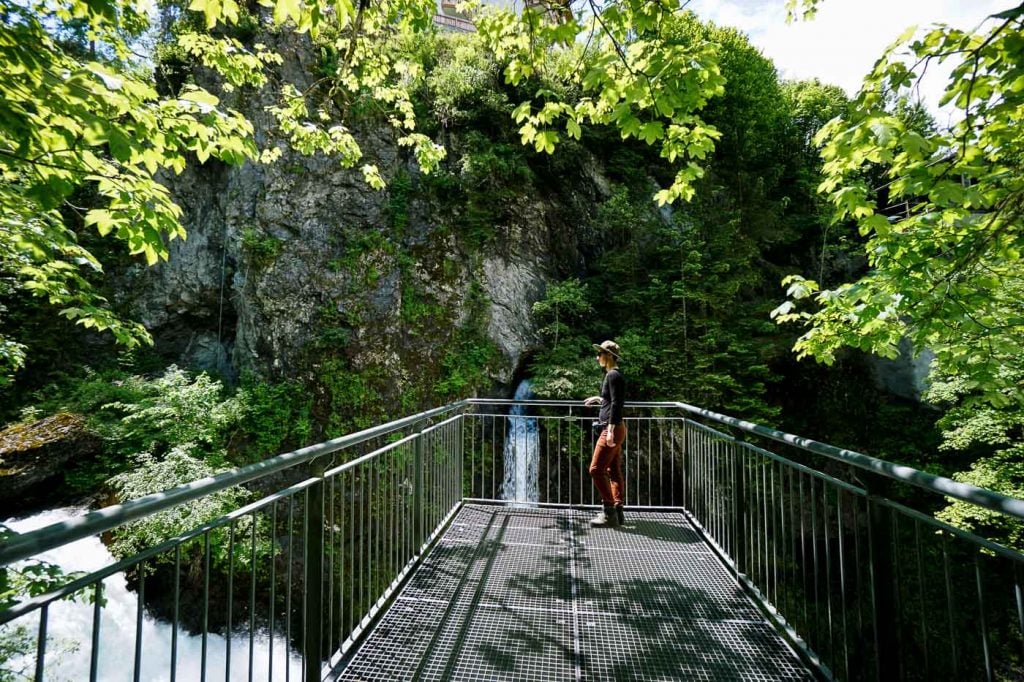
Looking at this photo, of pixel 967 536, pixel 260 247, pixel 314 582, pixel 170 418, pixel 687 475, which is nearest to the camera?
pixel 967 536

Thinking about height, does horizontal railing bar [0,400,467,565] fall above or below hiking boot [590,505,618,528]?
above

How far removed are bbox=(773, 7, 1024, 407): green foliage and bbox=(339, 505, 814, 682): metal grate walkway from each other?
8.43 ft

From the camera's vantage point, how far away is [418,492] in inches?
169

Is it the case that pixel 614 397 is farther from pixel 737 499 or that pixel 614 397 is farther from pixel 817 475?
pixel 817 475

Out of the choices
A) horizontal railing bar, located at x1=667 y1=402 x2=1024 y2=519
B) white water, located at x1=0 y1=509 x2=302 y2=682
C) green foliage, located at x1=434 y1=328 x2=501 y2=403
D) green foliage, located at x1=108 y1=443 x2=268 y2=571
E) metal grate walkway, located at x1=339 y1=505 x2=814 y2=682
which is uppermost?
green foliage, located at x1=434 y1=328 x2=501 y2=403

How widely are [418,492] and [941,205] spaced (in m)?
4.81

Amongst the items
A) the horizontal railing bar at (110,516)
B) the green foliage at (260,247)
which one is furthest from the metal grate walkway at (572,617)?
the green foliage at (260,247)

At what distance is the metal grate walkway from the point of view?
2832mm

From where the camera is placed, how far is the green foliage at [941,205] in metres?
2.85

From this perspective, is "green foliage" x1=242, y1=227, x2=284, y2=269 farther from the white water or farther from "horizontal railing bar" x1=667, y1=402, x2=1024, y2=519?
"horizontal railing bar" x1=667, y1=402, x2=1024, y2=519

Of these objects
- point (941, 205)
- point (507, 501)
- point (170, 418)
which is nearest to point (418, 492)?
point (507, 501)

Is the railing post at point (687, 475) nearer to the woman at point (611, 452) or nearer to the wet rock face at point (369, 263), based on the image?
the woman at point (611, 452)

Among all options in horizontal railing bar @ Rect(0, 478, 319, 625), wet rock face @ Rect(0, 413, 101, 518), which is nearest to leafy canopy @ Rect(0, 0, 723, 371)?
horizontal railing bar @ Rect(0, 478, 319, 625)

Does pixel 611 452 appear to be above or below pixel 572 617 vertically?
above
